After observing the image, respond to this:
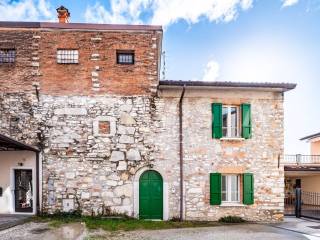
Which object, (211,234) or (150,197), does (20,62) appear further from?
(211,234)

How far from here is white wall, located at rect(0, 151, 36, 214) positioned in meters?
12.8

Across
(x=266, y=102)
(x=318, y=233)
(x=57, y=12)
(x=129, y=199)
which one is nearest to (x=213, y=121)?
(x=266, y=102)

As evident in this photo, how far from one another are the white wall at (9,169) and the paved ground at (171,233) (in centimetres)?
224

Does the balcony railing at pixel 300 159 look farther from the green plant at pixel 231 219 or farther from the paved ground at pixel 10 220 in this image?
the paved ground at pixel 10 220

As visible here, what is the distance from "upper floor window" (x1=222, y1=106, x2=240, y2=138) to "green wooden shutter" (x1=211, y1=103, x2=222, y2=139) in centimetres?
35

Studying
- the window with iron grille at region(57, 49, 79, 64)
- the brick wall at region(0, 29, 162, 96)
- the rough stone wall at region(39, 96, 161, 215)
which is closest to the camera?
the rough stone wall at region(39, 96, 161, 215)

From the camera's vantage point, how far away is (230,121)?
1315cm

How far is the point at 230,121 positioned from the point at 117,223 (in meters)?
6.04

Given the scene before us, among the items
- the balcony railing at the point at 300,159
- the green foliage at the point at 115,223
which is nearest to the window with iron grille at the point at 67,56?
the green foliage at the point at 115,223

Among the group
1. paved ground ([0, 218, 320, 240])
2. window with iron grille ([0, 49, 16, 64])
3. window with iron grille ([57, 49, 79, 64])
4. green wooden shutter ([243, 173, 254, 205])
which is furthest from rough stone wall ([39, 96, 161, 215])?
green wooden shutter ([243, 173, 254, 205])

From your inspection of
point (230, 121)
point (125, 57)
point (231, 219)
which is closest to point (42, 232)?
point (231, 219)

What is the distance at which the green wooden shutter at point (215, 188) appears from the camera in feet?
41.4

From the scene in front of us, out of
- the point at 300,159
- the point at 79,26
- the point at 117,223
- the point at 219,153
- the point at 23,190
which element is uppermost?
the point at 79,26

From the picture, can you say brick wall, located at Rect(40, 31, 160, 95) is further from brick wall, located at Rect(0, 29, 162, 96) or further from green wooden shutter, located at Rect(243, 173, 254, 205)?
green wooden shutter, located at Rect(243, 173, 254, 205)
